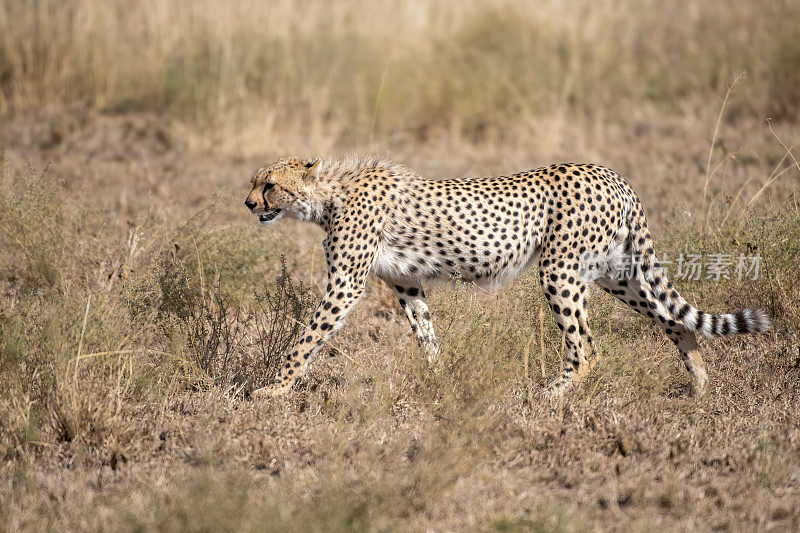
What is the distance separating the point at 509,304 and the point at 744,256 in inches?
58.6

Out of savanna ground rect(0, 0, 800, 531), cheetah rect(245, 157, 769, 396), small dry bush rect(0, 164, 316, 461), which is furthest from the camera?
cheetah rect(245, 157, 769, 396)

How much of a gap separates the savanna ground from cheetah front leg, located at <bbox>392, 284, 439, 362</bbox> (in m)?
0.10

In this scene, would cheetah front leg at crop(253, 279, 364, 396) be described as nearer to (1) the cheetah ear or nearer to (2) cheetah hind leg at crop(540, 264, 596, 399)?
(1) the cheetah ear

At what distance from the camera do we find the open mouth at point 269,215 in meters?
4.29

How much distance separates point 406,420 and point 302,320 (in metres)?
0.82

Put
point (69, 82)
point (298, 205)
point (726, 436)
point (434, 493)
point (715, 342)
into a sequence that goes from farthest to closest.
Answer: point (69, 82), point (715, 342), point (298, 205), point (726, 436), point (434, 493)

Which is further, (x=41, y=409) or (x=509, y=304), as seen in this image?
(x=509, y=304)

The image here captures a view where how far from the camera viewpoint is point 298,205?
14.0 feet

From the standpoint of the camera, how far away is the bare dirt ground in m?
3.07

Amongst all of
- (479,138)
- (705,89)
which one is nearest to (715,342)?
(479,138)

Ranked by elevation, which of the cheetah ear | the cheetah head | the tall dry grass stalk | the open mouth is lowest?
the tall dry grass stalk

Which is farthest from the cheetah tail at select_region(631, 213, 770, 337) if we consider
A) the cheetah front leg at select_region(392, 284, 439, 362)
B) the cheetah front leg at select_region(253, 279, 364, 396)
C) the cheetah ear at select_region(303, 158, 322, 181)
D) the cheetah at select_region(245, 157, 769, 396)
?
the cheetah ear at select_region(303, 158, 322, 181)

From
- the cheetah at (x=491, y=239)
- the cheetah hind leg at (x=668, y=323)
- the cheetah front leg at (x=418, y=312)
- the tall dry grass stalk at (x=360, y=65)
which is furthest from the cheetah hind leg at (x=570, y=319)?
the tall dry grass stalk at (x=360, y=65)

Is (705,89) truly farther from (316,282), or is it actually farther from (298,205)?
(298,205)
